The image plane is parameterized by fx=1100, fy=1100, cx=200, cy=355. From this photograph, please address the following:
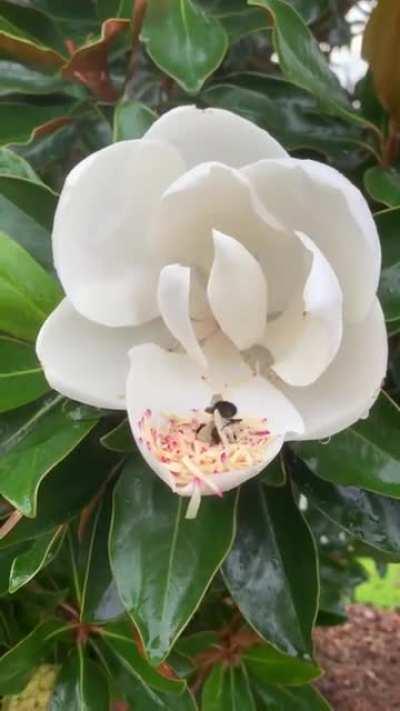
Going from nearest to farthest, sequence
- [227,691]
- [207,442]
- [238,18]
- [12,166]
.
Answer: [207,442], [12,166], [238,18], [227,691]

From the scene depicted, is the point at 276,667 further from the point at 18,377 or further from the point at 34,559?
the point at 18,377

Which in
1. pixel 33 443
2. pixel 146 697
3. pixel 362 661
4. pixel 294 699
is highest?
pixel 33 443

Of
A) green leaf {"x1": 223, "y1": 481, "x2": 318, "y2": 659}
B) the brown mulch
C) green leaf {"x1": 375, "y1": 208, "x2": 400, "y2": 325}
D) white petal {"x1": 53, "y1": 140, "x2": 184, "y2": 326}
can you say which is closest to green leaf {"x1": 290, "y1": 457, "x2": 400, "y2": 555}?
green leaf {"x1": 223, "y1": 481, "x2": 318, "y2": 659}

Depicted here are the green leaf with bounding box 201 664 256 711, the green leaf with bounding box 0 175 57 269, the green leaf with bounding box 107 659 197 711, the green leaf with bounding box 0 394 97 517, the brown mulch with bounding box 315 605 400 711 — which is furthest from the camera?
the brown mulch with bounding box 315 605 400 711

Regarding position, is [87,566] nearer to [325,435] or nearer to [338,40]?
[325,435]

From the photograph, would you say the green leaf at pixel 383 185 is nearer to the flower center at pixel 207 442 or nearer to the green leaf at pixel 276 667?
the flower center at pixel 207 442

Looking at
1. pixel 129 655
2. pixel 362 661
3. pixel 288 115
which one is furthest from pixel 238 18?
pixel 362 661

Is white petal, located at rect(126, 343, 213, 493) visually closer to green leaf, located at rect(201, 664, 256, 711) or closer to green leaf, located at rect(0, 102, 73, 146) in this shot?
green leaf, located at rect(0, 102, 73, 146)
